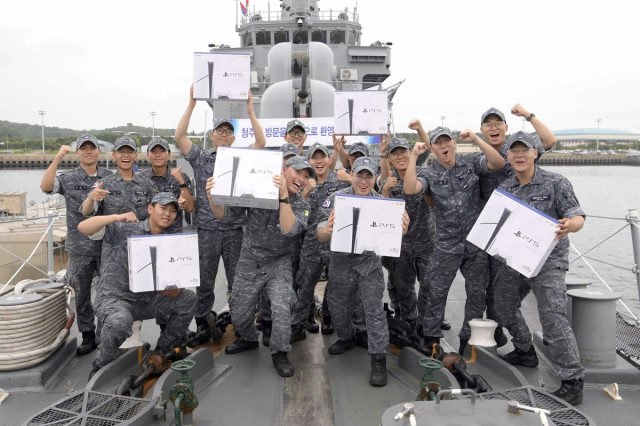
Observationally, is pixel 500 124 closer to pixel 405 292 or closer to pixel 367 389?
pixel 405 292

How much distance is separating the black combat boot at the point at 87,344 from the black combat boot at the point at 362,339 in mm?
2123

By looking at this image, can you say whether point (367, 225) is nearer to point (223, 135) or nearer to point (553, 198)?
point (553, 198)

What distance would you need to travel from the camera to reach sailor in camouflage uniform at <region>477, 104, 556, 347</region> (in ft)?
10.7

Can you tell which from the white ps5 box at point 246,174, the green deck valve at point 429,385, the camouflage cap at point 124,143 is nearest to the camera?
the green deck valve at point 429,385

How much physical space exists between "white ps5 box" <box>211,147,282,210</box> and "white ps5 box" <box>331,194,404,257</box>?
A: 0.44 metres

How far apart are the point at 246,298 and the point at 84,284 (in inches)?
54.6

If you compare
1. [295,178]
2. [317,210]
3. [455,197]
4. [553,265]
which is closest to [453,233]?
[455,197]

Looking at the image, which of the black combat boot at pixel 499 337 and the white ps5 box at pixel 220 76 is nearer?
the black combat boot at pixel 499 337

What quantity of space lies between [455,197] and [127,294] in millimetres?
2420

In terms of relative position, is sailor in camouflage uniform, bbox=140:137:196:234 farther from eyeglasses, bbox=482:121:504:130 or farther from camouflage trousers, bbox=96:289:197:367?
eyeglasses, bbox=482:121:504:130

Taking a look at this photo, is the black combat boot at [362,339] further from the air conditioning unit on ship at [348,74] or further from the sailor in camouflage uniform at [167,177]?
the air conditioning unit on ship at [348,74]

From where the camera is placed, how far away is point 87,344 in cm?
381

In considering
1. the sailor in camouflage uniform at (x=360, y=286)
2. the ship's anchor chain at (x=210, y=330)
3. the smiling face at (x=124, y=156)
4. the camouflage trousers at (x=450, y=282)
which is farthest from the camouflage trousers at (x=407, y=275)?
the smiling face at (x=124, y=156)

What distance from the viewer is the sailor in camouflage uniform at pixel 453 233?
350 cm
